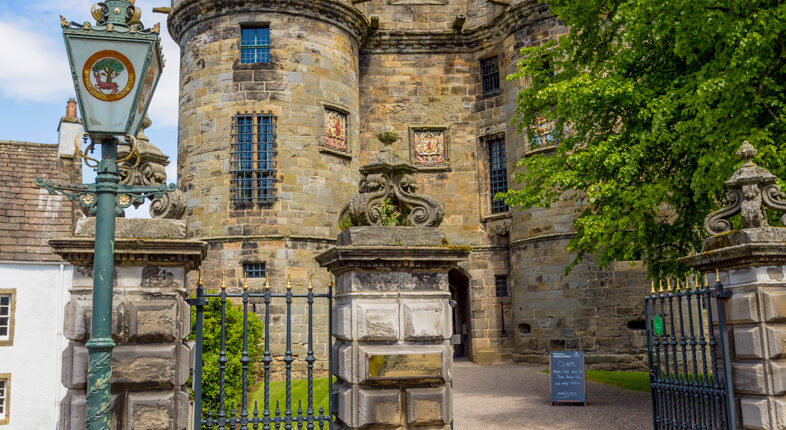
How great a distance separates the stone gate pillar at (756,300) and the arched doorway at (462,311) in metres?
15.5

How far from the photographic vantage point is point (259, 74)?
18828 millimetres

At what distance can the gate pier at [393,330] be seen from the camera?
5520mm

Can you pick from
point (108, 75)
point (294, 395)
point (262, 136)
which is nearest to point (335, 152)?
point (262, 136)

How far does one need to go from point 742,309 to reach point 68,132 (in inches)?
776

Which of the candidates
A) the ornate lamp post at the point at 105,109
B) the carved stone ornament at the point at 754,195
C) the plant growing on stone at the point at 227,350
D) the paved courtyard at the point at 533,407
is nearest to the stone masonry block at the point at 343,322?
the ornate lamp post at the point at 105,109

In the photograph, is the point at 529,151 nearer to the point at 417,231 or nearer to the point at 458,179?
the point at 458,179

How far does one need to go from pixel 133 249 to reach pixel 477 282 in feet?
55.7

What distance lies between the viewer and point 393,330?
221 inches

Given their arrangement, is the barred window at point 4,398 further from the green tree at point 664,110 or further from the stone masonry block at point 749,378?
the stone masonry block at point 749,378

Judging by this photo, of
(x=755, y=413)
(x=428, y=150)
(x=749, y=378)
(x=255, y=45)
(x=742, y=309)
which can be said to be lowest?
(x=755, y=413)

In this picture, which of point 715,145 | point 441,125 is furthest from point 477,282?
point 715,145

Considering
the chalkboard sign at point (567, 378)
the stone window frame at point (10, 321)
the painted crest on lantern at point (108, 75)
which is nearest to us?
the painted crest on lantern at point (108, 75)

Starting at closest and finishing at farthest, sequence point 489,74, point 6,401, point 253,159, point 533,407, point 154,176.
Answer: point 154,176
point 533,407
point 6,401
point 253,159
point 489,74

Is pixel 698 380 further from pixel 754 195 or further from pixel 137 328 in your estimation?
pixel 137 328
